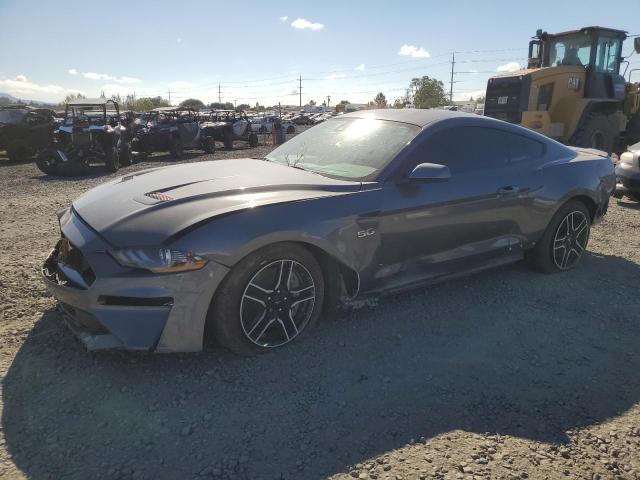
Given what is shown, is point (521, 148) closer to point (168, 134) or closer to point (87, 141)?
point (87, 141)

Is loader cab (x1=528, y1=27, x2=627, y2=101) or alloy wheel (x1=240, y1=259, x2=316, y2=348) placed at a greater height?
loader cab (x1=528, y1=27, x2=627, y2=101)

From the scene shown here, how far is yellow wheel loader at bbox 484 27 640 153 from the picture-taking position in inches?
411

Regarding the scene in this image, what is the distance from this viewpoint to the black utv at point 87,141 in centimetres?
1182

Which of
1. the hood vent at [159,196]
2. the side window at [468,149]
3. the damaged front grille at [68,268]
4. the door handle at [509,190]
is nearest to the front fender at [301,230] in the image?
the hood vent at [159,196]

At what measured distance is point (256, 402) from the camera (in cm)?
257

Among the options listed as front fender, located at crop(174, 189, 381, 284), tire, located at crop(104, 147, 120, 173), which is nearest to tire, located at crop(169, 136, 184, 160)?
tire, located at crop(104, 147, 120, 173)

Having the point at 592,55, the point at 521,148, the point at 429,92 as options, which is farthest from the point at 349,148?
the point at 429,92

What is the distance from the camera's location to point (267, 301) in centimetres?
289

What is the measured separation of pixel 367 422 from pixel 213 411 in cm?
80

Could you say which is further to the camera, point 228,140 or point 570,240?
point 228,140

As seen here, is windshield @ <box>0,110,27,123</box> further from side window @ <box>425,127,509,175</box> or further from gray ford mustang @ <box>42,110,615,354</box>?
side window @ <box>425,127,509,175</box>

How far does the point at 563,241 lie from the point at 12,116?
16.7 meters

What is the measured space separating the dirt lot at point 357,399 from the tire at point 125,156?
11.0 metres

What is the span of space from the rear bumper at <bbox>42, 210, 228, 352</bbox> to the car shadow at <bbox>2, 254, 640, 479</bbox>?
27 cm
